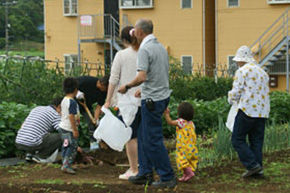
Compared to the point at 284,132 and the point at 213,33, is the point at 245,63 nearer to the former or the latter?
the point at 284,132

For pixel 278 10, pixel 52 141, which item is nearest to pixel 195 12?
pixel 278 10

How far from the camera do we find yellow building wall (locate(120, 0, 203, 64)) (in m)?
31.1

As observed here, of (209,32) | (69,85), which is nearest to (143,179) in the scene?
(69,85)

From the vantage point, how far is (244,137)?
8469 millimetres

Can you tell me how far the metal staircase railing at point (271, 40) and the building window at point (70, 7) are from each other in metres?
10.5

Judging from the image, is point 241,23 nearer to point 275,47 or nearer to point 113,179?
point 275,47

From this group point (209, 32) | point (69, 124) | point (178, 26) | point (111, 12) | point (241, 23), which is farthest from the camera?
point (111, 12)

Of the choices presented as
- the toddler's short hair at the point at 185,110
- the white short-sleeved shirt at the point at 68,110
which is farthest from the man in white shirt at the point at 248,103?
the white short-sleeved shirt at the point at 68,110

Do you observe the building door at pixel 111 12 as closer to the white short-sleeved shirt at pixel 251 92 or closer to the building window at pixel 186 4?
the building window at pixel 186 4

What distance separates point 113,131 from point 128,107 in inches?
15.1

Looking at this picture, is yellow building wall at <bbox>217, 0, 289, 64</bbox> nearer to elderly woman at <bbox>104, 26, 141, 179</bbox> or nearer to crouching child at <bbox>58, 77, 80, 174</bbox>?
crouching child at <bbox>58, 77, 80, 174</bbox>

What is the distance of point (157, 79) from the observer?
7543 mm

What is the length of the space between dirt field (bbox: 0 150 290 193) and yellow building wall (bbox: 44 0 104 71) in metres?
24.1

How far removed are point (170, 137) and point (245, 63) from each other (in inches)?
187
